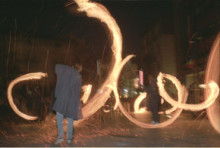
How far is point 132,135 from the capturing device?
22.1 feet

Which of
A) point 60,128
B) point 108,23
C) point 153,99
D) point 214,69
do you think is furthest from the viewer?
point 214,69

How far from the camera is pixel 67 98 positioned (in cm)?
564

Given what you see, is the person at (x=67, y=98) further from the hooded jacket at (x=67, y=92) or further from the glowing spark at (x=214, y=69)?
the glowing spark at (x=214, y=69)

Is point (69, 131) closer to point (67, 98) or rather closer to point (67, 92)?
point (67, 98)

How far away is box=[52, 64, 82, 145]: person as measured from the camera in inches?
220

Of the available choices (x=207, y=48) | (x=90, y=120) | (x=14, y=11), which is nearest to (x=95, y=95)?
(x=90, y=120)

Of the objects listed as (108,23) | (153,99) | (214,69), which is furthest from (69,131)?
(214,69)

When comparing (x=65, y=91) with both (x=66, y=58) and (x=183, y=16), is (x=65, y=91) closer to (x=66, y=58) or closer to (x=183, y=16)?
(x=66, y=58)

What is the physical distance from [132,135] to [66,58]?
95.6 inches

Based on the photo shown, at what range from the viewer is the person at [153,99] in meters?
8.52

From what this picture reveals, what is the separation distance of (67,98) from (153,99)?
3.64 m

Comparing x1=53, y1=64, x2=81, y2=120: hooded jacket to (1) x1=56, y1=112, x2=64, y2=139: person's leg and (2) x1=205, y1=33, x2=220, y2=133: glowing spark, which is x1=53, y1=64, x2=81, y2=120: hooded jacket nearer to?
(1) x1=56, y1=112, x2=64, y2=139: person's leg

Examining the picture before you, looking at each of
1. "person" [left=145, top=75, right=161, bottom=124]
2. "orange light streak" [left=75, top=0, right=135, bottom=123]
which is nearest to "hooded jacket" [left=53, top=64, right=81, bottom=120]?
"person" [left=145, top=75, right=161, bottom=124]

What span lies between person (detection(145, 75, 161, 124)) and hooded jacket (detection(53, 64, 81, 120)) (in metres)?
3.38
